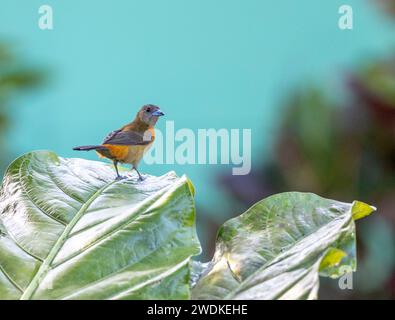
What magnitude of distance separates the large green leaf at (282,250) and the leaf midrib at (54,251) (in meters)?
0.11

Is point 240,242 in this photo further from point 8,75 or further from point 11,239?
point 8,75

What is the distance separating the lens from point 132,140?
99 centimetres

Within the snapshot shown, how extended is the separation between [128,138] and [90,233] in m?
0.38

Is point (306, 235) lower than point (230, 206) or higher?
higher

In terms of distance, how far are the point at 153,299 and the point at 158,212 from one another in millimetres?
100

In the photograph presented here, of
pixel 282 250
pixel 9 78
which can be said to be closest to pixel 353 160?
pixel 9 78

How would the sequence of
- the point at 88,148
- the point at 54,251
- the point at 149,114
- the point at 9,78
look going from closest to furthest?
the point at 54,251 → the point at 88,148 → the point at 149,114 → the point at 9,78

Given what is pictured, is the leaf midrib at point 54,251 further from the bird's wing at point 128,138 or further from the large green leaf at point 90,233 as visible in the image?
the bird's wing at point 128,138

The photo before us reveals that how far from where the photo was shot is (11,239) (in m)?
0.62

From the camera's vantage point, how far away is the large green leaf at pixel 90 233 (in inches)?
22.0

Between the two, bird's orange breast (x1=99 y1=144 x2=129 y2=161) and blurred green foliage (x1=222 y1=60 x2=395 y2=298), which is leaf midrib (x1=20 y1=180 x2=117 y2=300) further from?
blurred green foliage (x1=222 y1=60 x2=395 y2=298)

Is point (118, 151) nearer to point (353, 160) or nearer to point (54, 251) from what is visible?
point (54, 251)

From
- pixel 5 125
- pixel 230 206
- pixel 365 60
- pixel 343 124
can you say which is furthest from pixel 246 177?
pixel 5 125

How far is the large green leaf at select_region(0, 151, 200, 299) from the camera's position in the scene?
56 centimetres
